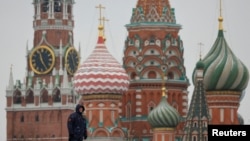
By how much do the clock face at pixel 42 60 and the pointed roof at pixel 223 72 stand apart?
1575 inches

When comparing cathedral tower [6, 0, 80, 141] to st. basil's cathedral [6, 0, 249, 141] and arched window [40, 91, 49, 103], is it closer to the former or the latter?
arched window [40, 91, 49, 103]

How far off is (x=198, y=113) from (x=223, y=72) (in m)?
3.97

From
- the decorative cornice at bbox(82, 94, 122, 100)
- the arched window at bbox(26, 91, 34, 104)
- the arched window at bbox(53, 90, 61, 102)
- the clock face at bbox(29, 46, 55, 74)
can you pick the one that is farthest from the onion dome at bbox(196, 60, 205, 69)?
the clock face at bbox(29, 46, 55, 74)

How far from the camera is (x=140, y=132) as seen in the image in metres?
85.2

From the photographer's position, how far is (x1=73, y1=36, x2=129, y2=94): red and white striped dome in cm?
8131

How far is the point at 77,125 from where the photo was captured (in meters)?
26.0

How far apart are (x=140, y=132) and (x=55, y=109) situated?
3147 cm

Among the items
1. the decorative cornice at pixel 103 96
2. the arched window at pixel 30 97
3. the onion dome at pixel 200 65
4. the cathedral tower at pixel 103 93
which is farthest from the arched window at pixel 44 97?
the onion dome at pixel 200 65

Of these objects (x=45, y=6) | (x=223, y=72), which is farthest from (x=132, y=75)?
(x=45, y=6)

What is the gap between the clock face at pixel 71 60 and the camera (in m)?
118

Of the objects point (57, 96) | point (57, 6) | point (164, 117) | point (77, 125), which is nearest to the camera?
point (77, 125)

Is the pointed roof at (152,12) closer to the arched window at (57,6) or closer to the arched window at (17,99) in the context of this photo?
Answer: the arched window at (57,6)

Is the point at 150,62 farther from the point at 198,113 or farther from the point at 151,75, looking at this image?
the point at 198,113

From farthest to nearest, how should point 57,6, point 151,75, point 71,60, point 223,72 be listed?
point 57,6 < point 71,60 < point 151,75 < point 223,72
